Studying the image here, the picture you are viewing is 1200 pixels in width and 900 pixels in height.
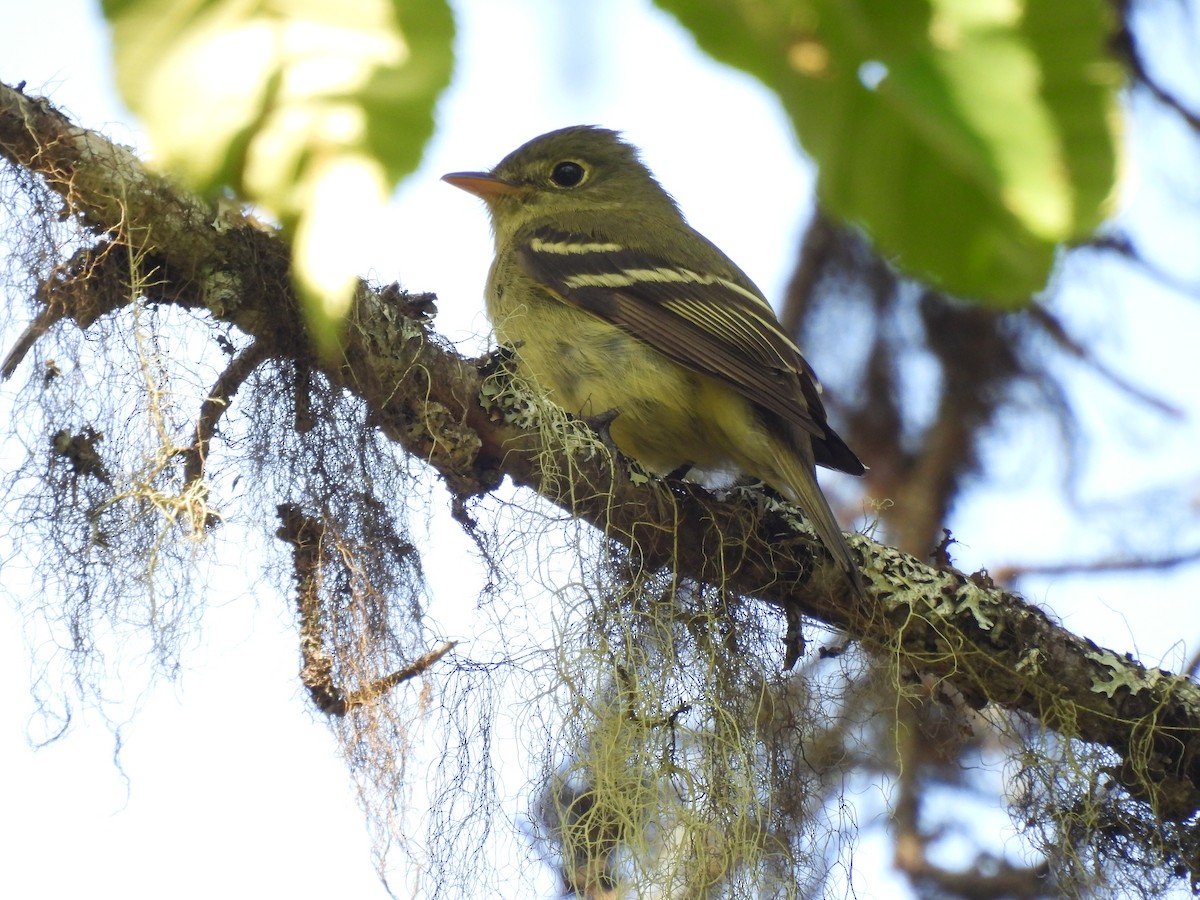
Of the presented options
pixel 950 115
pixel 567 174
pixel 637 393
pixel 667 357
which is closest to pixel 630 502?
pixel 637 393

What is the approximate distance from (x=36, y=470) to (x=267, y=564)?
0.66 metres

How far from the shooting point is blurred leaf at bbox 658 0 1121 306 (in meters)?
0.70

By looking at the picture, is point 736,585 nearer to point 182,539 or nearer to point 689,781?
point 689,781

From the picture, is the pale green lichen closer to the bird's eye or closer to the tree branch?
the tree branch

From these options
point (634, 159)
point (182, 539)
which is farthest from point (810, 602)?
point (634, 159)

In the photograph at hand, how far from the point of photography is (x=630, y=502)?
4125mm

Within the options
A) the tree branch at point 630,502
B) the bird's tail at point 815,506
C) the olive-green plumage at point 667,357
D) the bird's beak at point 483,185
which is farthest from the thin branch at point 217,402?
the bird's beak at point 483,185

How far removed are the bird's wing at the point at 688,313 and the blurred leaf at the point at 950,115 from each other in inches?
144

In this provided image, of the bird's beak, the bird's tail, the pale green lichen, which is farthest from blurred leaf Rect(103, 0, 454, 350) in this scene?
the bird's beak

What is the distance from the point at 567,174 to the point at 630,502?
2482 millimetres

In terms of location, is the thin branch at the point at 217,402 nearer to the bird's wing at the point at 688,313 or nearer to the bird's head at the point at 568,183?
the bird's wing at the point at 688,313

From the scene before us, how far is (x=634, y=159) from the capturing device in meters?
6.48

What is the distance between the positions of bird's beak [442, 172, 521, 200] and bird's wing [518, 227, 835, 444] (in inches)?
25.0

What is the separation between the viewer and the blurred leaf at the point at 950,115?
70 cm
